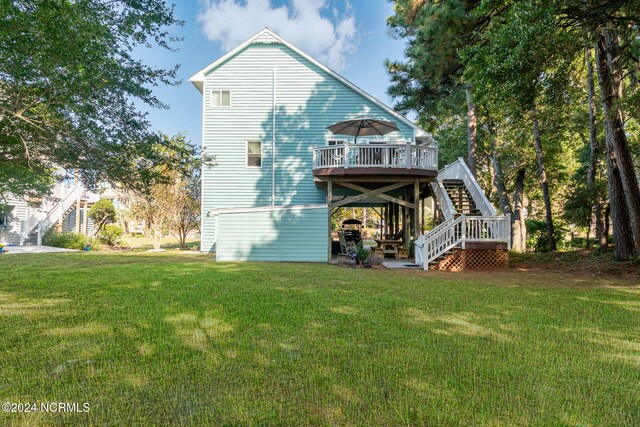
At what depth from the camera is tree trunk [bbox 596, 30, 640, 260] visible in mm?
10148

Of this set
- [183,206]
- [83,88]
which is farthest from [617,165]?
[183,206]

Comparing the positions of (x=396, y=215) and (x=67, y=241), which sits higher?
(x=396, y=215)

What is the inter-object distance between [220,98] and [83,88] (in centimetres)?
1006

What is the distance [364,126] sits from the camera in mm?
12992

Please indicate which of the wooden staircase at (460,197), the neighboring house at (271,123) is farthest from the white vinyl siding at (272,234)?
the wooden staircase at (460,197)

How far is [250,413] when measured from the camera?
230cm

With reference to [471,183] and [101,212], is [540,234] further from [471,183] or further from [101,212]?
[101,212]

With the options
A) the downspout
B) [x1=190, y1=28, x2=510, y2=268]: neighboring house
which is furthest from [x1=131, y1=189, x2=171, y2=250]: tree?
the downspout

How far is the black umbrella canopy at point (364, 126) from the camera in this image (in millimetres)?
12617

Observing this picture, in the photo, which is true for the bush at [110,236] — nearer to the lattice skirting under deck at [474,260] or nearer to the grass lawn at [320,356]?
the grass lawn at [320,356]

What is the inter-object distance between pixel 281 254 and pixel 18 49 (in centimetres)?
902

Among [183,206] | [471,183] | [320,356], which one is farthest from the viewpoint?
[183,206]

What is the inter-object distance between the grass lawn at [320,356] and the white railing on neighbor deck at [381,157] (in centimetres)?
642

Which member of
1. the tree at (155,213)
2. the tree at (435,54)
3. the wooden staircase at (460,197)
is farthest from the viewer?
the tree at (155,213)
